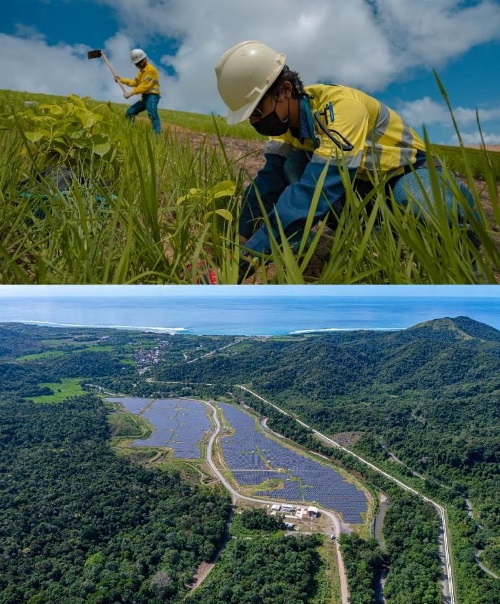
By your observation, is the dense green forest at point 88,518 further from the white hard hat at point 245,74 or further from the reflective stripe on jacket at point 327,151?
the white hard hat at point 245,74

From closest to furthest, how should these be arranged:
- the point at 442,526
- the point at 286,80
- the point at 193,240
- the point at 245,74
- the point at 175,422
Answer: the point at 442,526 → the point at 175,422 → the point at 193,240 → the point at 245,74 → the point at 286,80

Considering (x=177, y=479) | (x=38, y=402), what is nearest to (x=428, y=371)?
(x=177, y=479)

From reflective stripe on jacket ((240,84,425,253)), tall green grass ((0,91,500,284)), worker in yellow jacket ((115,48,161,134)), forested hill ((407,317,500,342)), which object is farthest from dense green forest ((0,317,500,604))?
worker in yellow jacket ((115,48,161,134))

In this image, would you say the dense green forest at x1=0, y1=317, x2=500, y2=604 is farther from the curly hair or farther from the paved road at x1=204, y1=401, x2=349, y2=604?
the curly hair

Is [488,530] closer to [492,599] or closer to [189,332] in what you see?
[492,599]

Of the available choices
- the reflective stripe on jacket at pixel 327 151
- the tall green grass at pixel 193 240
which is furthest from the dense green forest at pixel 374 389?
the reflective stripe on jacket at pixel 327 151

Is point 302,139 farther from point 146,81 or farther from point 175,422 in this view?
point 175,422

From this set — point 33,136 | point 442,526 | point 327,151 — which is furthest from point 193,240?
point 33,136
